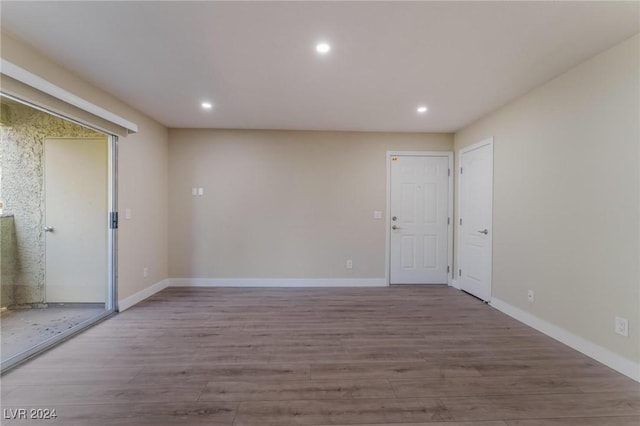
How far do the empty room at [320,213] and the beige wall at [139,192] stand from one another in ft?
0.10

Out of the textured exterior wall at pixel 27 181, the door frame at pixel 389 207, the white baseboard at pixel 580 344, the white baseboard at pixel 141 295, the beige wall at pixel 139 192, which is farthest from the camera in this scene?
the door frame at pixel 389 207

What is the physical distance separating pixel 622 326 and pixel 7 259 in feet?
17.9

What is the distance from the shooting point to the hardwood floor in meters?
1.64

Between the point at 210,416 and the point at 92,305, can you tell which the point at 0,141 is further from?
the point at 210,416

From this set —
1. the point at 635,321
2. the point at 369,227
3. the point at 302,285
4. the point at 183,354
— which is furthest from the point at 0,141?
the point at 635,321

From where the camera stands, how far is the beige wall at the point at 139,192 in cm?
308

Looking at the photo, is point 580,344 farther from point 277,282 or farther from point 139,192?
point 139,192

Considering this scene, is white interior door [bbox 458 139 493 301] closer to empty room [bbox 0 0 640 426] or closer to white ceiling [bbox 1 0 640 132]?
empty room [bbox 0 0 640 426]

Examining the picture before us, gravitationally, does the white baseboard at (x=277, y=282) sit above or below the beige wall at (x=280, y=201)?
below

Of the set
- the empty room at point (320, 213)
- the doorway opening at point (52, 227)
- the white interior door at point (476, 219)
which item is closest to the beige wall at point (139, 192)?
the empty room at point (320, 213)

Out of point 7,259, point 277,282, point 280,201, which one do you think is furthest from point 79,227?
point 277,282

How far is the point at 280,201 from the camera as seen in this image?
4410mm

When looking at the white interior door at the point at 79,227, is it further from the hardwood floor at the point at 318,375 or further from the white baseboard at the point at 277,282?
the white baseboard at the point at 277,282

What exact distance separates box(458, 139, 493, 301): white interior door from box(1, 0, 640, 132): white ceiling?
0.86 m
